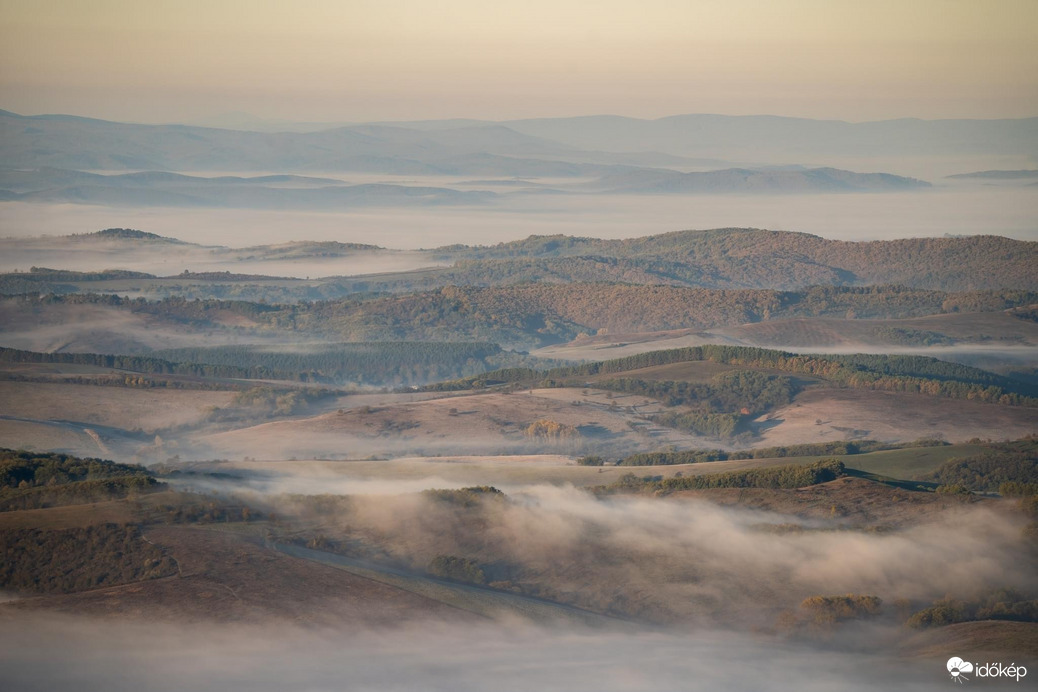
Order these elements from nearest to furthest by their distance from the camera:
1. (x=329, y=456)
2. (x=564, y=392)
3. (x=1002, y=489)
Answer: (x=1002, y=489), (x=329, y=456), (x=564, y=392)

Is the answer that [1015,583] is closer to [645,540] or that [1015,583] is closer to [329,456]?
[645,540]

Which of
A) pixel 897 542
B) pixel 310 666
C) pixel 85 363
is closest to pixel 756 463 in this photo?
pixel 897 542

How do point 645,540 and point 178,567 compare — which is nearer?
point 178,567

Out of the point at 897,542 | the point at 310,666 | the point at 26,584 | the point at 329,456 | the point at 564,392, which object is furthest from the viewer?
the point at 564,392

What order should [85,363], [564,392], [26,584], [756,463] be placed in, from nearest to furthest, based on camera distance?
[26,584] < [756,463] < [564,392] < [85,363]

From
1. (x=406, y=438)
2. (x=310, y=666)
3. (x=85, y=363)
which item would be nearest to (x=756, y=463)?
(x=406, y=438)

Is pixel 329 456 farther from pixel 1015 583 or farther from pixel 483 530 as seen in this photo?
pixel 1015 583
